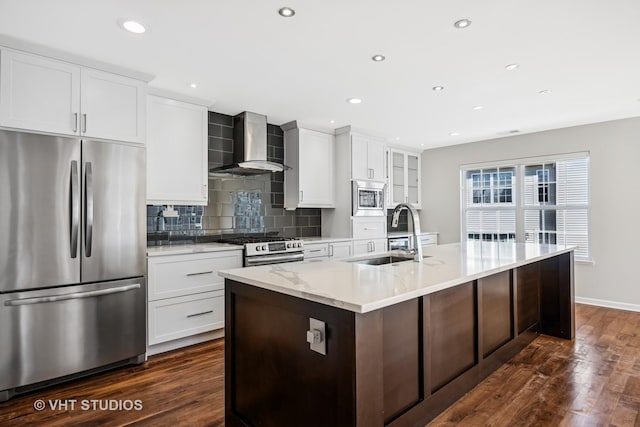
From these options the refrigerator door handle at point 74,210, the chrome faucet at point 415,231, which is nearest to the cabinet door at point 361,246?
the chrome faucet at point 415,231

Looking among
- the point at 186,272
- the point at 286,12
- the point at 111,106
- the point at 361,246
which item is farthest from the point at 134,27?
the point at 361,246

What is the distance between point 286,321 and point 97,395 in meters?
Answer: 1.71

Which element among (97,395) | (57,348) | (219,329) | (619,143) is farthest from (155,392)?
(619,143)

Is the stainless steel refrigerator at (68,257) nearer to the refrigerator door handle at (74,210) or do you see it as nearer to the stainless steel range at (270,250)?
the refrigerator door handle at (74,210)

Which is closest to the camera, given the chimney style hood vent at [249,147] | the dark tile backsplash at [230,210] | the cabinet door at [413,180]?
the dark tile backsplash at [230,210]

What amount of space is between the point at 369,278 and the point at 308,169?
3.07 m

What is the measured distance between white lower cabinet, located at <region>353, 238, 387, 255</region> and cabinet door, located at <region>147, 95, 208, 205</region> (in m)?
2.12

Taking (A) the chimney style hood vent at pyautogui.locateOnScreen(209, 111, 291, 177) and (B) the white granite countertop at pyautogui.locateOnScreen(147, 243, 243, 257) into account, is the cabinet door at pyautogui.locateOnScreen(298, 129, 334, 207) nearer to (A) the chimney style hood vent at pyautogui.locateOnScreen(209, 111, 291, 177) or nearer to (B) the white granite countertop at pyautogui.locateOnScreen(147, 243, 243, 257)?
(A) the chimney style hood vent at pyautogui.locateOnScreen(209, 111, 291, 177)

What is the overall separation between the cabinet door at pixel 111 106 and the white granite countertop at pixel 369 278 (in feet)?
5.44

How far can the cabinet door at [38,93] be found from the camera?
2.44 meters

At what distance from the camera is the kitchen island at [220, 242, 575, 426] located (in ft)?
4.98

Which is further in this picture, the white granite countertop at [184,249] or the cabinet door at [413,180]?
the cabinet door at [413,180]

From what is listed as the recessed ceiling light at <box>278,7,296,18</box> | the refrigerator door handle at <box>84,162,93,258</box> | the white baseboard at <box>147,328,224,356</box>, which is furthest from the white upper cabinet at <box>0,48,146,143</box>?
the white baseboard at <box>147,328,224,356</box>

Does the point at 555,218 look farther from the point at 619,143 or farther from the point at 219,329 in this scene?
the point at 219,329
